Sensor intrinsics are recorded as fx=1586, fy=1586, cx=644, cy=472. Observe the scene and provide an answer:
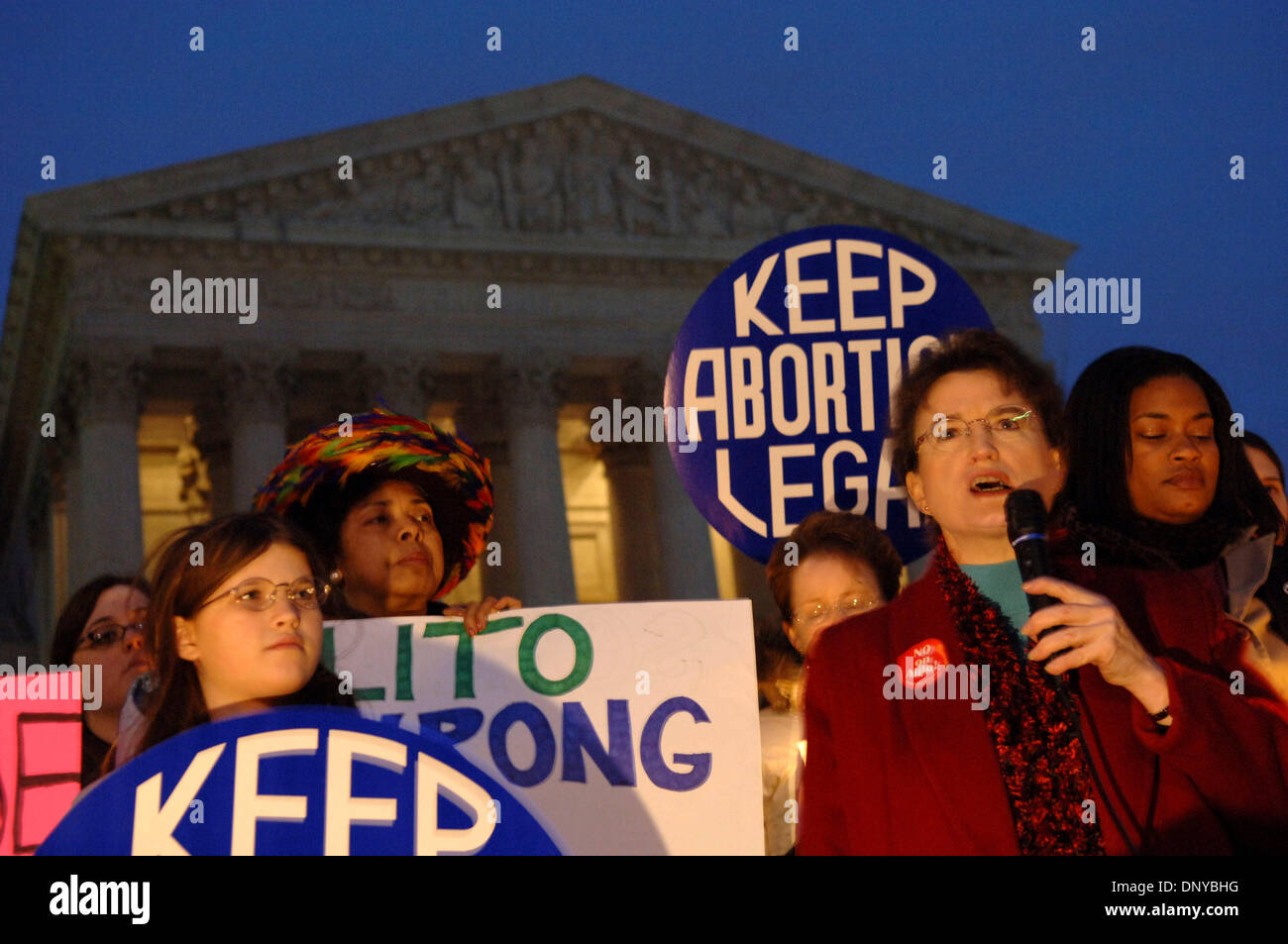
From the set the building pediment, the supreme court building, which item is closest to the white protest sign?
the supreme court building

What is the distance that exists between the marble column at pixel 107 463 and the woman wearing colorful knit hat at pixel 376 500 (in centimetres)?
2680

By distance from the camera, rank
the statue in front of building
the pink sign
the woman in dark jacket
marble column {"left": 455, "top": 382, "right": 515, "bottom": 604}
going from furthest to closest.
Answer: the statue in front of building
marble column {"left": 455, "top": 382, "right": 515, "bottom": 604}
the woman in dark jacket
the pink sign

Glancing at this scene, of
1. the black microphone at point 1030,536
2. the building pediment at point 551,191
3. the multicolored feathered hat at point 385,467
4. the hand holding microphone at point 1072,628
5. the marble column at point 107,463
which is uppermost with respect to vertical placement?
the building pediment at point 551,191

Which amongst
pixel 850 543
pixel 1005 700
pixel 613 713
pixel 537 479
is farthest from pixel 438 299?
pixel 1005 700

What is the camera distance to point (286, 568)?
13.3ft

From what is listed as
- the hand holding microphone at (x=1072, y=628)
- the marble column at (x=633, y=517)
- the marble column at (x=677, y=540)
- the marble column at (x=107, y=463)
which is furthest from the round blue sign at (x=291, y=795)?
the marble column at (x=633, y=517)

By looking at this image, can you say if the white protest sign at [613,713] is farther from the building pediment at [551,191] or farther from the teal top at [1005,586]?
the building pediment at [551,191]

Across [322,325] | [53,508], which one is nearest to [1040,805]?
A: [322,325]

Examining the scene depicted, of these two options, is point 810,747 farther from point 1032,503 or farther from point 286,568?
point 286,568

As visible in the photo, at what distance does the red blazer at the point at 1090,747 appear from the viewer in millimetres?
3352

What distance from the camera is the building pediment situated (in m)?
34.7

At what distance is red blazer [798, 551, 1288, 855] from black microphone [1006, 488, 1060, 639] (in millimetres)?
331

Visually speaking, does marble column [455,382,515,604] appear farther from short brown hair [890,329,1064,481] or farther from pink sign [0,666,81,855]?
short brown hair [890,329,1064,481]
